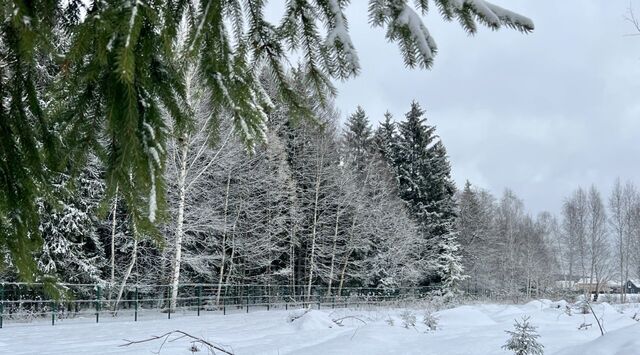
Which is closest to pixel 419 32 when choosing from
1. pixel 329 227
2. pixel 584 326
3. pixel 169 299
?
pixel 584 326

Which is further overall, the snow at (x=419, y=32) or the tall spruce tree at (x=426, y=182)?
the tall spruce tree at (x=426, y=182)

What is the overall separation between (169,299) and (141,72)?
1553 centimetres

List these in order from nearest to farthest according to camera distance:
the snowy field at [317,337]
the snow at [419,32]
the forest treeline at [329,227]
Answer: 1. the snow at [419,32]
2. the snowy field at [317,337]
3. the forest treeline at [329,227]

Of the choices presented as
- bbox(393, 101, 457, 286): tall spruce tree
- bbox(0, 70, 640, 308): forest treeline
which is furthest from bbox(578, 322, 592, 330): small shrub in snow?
bbox(393, 101, 457, 286): tall spruce tree

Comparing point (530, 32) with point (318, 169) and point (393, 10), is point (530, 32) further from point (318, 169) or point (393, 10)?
point (318, 169)

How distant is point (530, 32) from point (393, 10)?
41 cm

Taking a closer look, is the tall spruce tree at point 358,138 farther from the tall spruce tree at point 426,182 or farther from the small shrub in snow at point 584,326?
the small shrub in snow at point 584,326

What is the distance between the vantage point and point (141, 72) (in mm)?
1691

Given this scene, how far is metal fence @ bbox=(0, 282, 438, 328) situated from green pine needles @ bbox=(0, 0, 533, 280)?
433 inches

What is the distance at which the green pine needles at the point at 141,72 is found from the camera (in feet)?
4.75

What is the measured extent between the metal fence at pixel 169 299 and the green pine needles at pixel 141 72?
10997mm

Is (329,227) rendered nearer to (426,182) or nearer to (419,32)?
(426,182)

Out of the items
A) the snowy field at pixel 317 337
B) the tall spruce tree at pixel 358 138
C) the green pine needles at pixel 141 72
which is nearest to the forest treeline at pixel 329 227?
the tall spruce tree at pixel 358 138

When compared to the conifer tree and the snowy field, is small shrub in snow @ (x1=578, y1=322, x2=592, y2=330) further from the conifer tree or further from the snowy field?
the conifer tree
